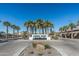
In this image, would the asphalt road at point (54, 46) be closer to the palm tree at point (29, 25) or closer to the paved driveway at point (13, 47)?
the paved driveway at point (13, 47)

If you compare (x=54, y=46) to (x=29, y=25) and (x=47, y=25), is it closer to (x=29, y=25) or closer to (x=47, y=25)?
(x=47, y=25)

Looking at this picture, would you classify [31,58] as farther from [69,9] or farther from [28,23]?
[69,9]

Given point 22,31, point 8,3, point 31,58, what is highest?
point 8,3

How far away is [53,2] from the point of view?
13.2 m

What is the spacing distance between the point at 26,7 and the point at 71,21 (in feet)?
5.00

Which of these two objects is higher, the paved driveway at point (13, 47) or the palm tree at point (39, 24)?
the palm tree at point (39, 24)

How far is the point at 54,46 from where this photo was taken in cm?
1352

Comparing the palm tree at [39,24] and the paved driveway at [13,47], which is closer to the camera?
the paved driveway at [13,47]

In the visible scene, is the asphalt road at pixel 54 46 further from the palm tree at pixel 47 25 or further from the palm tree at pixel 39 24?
the palm tree at pixel 39 24

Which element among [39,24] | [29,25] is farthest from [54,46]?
[29,25]

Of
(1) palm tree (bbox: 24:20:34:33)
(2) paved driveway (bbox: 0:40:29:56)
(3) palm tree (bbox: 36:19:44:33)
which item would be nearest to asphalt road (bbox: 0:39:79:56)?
(2) paved driveway (bbox: 0:40:29:56)

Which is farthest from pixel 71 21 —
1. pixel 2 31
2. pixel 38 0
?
pixel 2 31

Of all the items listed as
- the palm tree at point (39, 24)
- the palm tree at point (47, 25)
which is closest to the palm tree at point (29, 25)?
the palm tree at point (39, 24)

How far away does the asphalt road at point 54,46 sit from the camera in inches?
526
